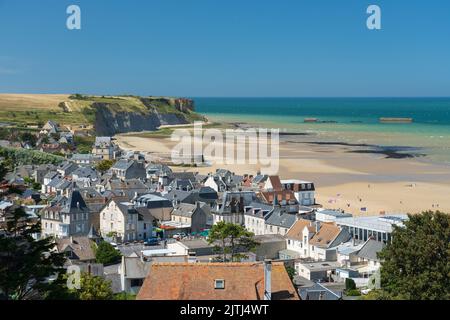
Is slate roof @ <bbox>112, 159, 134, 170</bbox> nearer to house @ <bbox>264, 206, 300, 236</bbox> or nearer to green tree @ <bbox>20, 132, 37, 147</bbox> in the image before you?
house @ <bbox>264, 206, 300, 236</bbox>

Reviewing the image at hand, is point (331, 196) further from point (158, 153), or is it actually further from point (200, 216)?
point (158, 153)

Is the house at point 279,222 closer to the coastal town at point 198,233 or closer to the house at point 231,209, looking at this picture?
the coastal town at point 198,233

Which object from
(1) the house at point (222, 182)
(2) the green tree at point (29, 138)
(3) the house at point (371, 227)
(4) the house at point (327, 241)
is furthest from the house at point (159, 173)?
(2) the green tree at point (29, 138)

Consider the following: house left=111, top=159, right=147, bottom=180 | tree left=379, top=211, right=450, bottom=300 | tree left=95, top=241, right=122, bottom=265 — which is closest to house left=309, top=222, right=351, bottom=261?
tree left=95, top=241, right=122, bottom=265

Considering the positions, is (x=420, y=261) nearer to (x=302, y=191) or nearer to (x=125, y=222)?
(x=125, y=222)

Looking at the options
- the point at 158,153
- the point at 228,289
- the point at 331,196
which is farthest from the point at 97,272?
the point at 158,153
